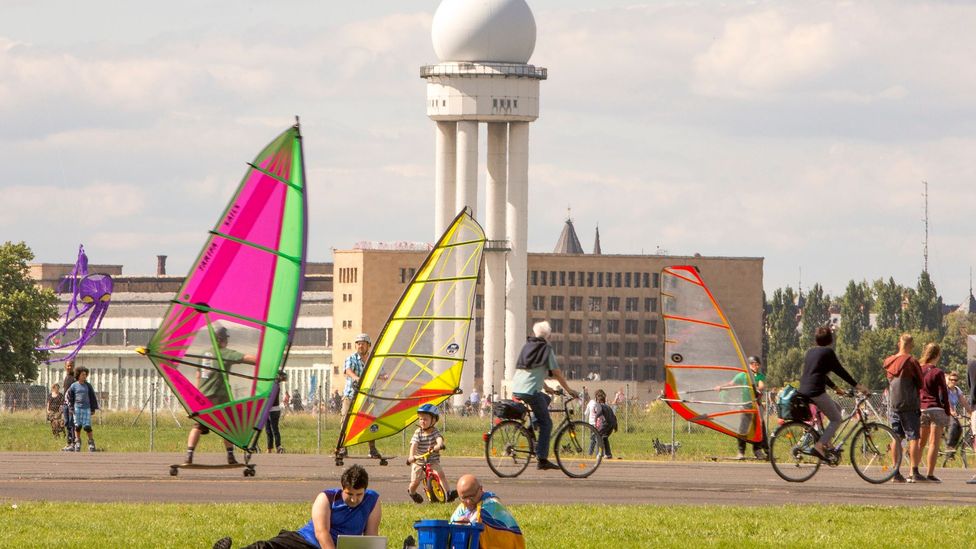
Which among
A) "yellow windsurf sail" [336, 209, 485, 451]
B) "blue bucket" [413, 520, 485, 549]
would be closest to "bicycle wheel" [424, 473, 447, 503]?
"yellow windsurf sail" [336, 209, 485, 451]

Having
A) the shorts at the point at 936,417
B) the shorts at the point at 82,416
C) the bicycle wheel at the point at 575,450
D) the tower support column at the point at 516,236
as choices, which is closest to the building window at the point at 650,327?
the tower support column at the point at 516,236

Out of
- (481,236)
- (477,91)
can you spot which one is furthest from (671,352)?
(477,91)

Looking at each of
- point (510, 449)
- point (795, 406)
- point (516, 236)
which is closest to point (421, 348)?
point (510, 449)

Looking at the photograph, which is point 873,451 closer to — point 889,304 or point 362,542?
point 362,542

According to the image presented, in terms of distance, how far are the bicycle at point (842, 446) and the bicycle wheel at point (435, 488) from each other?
4830 mm

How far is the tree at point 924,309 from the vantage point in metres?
144

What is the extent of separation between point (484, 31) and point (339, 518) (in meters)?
97.9

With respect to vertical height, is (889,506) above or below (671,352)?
below

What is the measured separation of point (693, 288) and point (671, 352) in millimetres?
885

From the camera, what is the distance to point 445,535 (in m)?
13.5

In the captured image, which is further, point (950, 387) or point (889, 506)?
point (950, 387)

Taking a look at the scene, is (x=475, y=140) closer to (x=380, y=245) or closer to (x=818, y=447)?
(x=380, y=245)

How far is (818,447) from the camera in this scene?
22.8m

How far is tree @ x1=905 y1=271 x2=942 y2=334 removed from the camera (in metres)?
144
